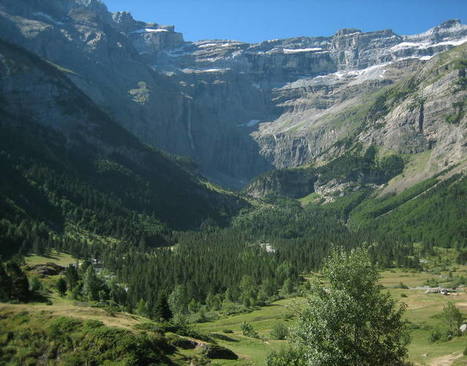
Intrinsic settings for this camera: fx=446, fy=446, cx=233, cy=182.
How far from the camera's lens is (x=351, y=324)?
4056 cm

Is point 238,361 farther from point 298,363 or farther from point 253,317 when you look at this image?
point 253,317

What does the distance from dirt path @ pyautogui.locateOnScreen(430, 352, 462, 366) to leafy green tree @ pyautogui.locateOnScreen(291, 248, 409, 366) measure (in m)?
23.4

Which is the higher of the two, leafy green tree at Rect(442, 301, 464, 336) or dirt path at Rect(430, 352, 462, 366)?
leafy green tree at Rect(442, 301, 464, 336)

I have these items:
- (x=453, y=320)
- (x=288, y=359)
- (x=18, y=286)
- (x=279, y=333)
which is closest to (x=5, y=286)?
(x=18, y=286)

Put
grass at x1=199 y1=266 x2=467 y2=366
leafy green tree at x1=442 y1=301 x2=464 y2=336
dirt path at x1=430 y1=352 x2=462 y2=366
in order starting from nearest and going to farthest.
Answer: dirt path at x1=430 y1=352 x2=462 y2=366 → grass at x1=199 y1=266 x2=467 y2=366 → leafy green tree at x1=442 y1=301 x2=464 y2=336

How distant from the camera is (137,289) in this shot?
148 metres

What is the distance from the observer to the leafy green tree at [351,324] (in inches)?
1570

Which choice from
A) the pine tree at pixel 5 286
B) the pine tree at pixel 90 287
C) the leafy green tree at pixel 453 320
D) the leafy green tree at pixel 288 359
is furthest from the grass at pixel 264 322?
the pine tree at pixel 90 287

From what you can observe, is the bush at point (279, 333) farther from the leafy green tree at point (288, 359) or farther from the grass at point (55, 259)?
the grass at point (55, 259)

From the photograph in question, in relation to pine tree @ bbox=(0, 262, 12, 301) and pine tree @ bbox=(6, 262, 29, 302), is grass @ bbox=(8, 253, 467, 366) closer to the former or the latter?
pine tree @ bbox=(6, 262, 29, 302)

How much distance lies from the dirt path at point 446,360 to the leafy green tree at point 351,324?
23.4 m

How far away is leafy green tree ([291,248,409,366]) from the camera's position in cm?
3988

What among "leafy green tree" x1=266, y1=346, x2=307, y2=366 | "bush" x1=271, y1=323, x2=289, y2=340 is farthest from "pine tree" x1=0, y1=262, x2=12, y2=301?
"bush" x1=271, y1=323, x2=289, y2=340

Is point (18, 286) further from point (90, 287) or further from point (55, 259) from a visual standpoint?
point (55, 259)
